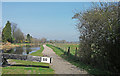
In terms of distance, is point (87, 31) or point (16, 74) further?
point (87, 31)

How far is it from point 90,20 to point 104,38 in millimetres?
1878

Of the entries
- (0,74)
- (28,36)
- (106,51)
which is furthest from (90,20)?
(28,36)

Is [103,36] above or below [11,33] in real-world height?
below

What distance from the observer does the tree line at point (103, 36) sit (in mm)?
5052

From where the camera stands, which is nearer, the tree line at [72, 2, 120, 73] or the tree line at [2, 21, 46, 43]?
the tree line at [72, 2, 120, 73]

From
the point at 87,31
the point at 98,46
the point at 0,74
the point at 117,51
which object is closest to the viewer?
the point at 117,51

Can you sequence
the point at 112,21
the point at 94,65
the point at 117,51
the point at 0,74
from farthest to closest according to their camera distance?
the point at 94,65 < the point at 112,21 < the point at 0,74 < the point at 117,51

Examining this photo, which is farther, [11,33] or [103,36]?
[11,33]

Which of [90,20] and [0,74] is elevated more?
[90,20]

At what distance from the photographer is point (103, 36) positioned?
5.83 m

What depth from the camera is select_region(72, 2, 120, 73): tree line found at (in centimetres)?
505

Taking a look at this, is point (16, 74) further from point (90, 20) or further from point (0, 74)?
point (90, 20)

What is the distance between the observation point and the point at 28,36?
237ft

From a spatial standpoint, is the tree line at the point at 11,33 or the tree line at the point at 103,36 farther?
Result: the tree line at the point at 11,33
